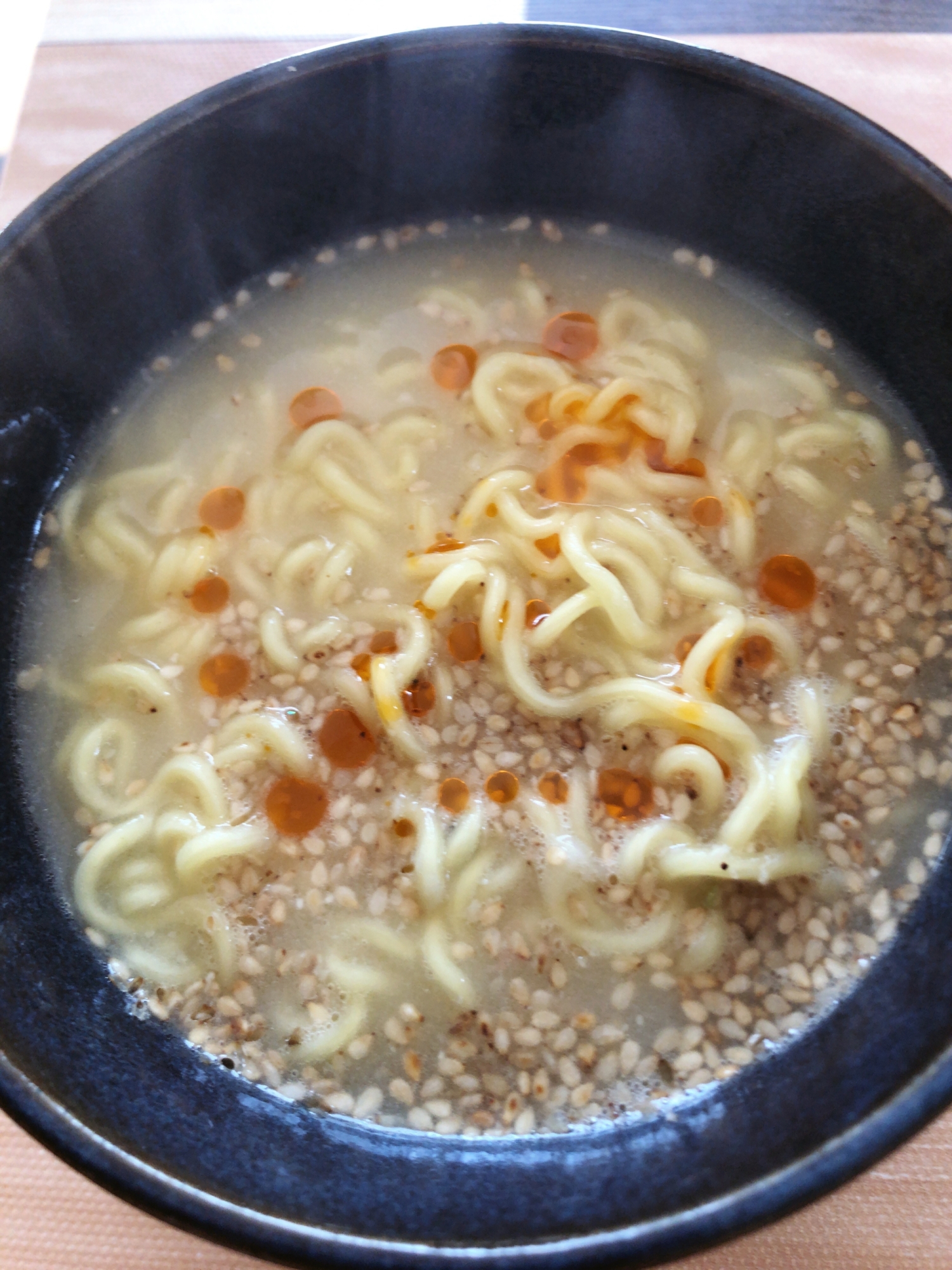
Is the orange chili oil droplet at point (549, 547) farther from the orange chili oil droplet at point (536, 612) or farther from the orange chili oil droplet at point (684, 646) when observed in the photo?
the orange chili oil droplet at point (684, 646)

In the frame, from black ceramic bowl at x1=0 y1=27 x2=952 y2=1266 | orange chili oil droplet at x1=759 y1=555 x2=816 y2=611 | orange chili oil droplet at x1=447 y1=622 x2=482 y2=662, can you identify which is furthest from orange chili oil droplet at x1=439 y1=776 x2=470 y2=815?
orange chili oil droplet at x1=759 y1=555 x2=816 y2=611

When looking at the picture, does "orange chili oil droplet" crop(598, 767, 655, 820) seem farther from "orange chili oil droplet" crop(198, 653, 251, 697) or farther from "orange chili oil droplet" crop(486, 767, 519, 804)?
"orange chili oil droplet" crop(198, 653, 251, 697)

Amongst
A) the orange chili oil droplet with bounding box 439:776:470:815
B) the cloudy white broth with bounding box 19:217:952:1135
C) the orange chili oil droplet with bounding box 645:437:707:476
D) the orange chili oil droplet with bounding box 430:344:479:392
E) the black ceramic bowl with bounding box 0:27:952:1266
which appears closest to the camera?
the black ceramic bowl with bounding box 0:27:952:1266

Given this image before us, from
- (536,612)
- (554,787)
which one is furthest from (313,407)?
(554,787)

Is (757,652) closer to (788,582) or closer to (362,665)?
(788,582)

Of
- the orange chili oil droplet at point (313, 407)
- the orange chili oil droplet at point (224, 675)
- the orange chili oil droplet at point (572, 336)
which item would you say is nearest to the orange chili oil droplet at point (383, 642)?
the orange chili oil droplet at point (224, 675)

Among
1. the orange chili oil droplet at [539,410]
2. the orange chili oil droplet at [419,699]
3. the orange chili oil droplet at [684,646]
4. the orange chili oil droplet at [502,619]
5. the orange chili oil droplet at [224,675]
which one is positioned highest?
the orange chili oil droplet at [539,410]
